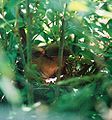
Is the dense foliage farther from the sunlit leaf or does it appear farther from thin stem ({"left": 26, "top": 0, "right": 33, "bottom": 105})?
the sunlit leaf

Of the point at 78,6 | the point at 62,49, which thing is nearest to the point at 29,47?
the point at 62,49

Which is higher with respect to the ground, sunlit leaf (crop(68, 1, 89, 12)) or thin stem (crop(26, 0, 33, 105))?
sunlit leaf (crop(68, 1, 89, 12))

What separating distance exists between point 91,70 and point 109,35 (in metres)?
0.22

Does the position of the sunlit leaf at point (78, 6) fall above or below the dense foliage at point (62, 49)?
above

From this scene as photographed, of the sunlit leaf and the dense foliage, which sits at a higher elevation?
the sunlit leaf

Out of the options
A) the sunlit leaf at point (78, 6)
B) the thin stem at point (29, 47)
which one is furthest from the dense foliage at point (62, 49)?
the sunlit leaf at point (78, 6)

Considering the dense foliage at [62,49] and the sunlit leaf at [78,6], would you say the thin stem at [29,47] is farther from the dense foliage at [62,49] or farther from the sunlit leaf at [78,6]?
the sunlit leaf at [78,6]

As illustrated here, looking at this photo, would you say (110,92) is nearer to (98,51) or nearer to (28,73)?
(98,51)

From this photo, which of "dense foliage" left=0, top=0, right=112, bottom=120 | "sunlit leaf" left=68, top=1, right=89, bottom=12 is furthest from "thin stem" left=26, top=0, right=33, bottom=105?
"sunlit leaf" left=68, top=1, right=89, bottom=12

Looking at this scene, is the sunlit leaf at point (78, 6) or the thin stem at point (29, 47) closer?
the sunlit leaf at point (78, 6)

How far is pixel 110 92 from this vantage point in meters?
1.01

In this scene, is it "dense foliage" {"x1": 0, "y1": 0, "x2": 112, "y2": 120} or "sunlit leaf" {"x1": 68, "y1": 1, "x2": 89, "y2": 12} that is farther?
"dense foliage" {"x1": 0, "y1": 0, "x2": 112, "y2": 120}

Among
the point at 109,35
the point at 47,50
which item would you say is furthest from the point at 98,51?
the point at 47,50

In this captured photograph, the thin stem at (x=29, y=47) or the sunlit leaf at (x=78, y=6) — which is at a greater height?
the sunlit leaf at (x=78, y=6)
